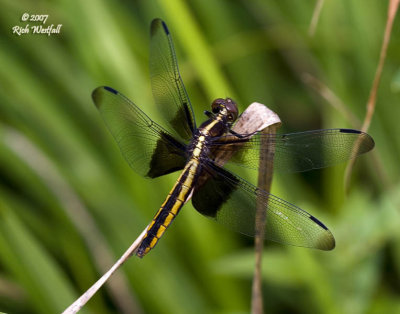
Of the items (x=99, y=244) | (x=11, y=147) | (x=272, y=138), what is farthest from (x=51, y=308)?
(x=272, y=138)

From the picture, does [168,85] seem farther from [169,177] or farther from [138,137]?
[169,177]

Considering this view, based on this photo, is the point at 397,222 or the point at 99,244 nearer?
the point at 397,222

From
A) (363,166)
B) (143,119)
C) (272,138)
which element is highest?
(363,166)

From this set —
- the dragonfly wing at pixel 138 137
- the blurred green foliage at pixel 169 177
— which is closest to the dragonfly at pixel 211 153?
the dragonfly wing at pixel 138 137

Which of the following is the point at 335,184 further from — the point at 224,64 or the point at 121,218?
the point at 121,218

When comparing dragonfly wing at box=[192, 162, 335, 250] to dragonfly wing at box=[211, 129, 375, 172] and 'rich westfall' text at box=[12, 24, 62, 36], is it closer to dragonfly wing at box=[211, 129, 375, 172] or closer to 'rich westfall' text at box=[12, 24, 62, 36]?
dragonfly wing at box=[211, 129, 375, 172]

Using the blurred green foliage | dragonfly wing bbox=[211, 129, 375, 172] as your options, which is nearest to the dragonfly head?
dragonfly wing bbox=[211, 129, 375, 172]

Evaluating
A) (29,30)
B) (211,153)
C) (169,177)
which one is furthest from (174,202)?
(29,30)
